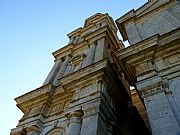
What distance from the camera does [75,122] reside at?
1017cm

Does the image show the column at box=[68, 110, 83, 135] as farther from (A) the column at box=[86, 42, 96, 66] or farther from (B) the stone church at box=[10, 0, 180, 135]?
(A) the column at box=[86, 42, 96, 66]

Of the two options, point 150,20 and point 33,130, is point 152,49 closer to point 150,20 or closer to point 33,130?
point 150,20

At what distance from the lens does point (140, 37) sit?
540 inches

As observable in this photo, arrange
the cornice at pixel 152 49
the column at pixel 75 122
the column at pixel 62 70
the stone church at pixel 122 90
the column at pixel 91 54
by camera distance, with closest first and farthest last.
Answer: the stone church at pixel 122 90 → the column at pixel 75 122 → the cornice at pixel 152 49 → the column at pixel 91 54 → the column at pixel 62 70

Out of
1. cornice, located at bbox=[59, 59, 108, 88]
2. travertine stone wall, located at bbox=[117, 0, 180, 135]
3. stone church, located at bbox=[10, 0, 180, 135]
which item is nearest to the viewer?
travertine stone wall, located at bbox=[117, 0, 180, 135]

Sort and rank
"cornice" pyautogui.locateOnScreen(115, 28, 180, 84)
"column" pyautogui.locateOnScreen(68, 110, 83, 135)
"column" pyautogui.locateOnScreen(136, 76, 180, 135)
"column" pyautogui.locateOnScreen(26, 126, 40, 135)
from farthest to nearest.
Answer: "column" pyautogui.locateOnScreen(26, 126, 40, 135)
"cornice" pyautogui.locateOnScreen(115, 28, 180, 84)
"column" pyautogui.locateOnScreen(68, 110, 83, 135)
"column" pyautogui.locateOnScreen(136, 76, 180, 135)

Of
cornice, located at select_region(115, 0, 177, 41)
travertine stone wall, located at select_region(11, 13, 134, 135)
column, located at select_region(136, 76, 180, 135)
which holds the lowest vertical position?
column, located at select_region(136, 76, 180, 135)

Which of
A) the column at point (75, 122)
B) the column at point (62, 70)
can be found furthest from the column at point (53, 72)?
the column at point (75, 122)

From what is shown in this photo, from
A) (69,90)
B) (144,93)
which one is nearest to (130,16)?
(69,90)

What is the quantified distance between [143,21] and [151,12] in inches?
33.8

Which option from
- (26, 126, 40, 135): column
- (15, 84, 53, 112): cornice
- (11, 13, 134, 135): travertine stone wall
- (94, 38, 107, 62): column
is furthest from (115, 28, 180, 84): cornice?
(26, 126, 40, 135): column

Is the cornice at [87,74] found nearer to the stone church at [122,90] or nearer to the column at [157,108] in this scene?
the stone church at [122,90]

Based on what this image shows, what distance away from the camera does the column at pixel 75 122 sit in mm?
9789

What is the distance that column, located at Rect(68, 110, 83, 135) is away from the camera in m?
9.79
